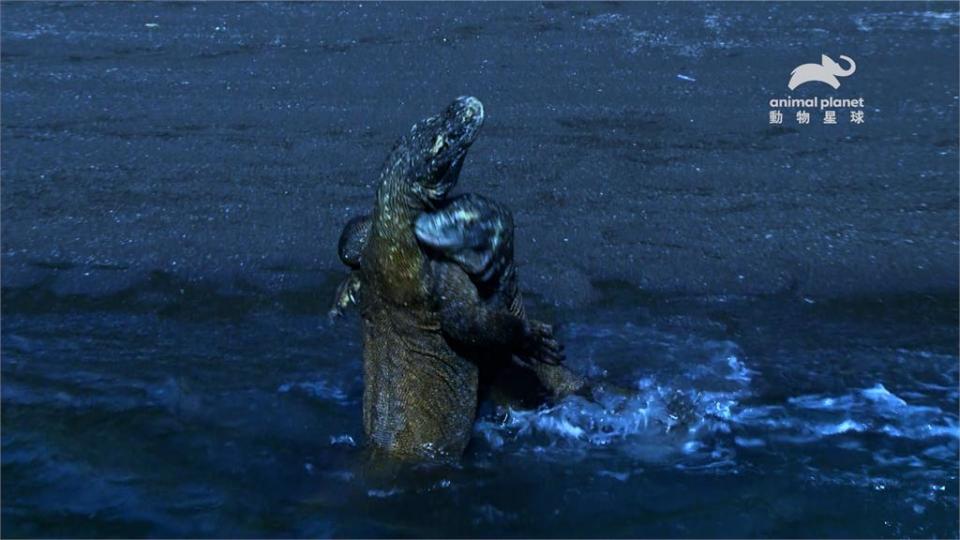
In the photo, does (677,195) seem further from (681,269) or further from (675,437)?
(675,437)

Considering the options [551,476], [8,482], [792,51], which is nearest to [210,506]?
[8,482]

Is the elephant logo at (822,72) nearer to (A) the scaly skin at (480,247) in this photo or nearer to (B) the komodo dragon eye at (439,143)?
(A) the scaly skin at (480,247)

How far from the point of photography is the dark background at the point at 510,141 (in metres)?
7.13

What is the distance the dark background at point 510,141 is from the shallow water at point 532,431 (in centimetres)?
38

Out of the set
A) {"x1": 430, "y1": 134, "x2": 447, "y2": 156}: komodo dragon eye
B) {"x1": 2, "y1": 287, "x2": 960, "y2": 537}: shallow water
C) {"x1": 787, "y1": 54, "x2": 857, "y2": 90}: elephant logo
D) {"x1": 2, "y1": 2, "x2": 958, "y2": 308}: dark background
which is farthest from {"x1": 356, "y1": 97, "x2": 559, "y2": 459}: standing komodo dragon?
{"x1": 787, "y1": 54, "x2": 857, "y2": 90}: elephant logo

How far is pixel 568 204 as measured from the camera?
7.65 meters

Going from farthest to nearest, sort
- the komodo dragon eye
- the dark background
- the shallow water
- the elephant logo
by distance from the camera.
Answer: the elephant logo
the dark background
the shallow water
the komodo dragon eye

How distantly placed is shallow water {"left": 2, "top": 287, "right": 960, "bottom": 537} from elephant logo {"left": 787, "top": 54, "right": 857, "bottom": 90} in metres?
2.71

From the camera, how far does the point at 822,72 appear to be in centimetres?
920

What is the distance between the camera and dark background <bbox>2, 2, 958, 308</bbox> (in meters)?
7.13

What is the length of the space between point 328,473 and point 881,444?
7.75ft

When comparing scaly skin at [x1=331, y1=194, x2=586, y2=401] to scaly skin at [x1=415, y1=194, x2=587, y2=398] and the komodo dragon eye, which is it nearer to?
scaly skin at [x1=415, y1=194, x2=587, y2=398]

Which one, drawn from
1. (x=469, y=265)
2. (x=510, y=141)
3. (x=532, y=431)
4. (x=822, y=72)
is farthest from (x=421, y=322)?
(x=822, y=72)

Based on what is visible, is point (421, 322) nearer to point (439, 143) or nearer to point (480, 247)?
point (480, 247)
